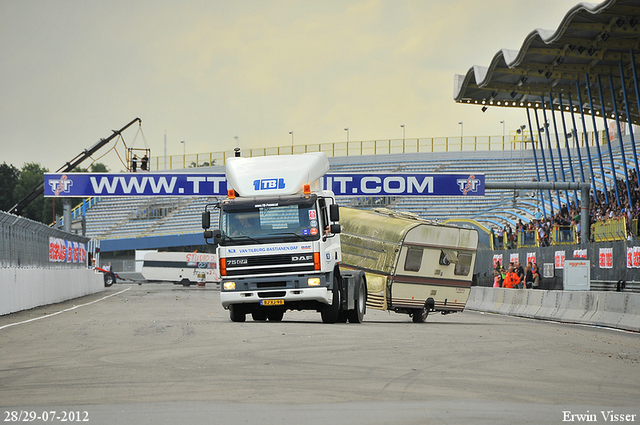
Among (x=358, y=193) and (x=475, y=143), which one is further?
(x=475, y=143)

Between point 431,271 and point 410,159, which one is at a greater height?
point 410,159

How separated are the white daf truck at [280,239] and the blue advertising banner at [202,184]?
23200mm

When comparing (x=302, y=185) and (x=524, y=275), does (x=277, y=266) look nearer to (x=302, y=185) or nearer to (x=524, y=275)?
(x=302, y=185)

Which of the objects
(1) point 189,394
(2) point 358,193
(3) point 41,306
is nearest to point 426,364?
(1) point 189,394

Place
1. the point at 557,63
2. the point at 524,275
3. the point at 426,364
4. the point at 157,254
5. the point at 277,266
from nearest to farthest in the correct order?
1. the point at 426,364
2. the point at 277,266
3. the point at 524,275
4. the point at 557,63
5. the point at 157,254

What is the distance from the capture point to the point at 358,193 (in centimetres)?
4247

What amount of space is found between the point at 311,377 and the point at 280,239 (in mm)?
8821

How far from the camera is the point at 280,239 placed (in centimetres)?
1798

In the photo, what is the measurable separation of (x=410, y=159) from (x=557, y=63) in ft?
118

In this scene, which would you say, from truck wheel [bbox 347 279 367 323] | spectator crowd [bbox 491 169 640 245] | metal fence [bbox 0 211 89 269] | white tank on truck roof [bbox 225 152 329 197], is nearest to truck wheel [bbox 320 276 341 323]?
truck wheel [bbox 347 279 367 323]

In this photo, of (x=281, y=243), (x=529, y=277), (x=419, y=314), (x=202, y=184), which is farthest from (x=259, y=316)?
(x=202, y=184)

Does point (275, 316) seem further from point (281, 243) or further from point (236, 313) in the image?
point (281, 243)

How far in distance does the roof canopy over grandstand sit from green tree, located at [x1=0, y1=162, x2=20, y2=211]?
318 feet

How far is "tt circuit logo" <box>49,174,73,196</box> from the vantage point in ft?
138
